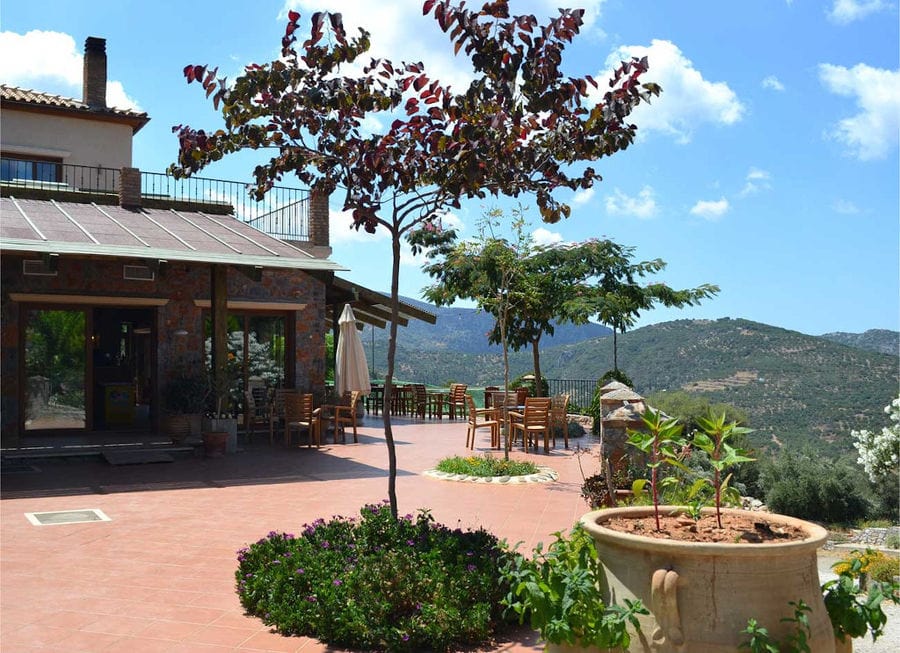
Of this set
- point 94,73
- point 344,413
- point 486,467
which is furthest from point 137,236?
point 94,73

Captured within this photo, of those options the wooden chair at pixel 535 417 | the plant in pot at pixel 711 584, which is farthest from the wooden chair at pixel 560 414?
the plant in pot at pixel 711 584

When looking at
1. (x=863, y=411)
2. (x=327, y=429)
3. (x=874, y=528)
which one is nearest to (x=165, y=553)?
(x=874, y=528)

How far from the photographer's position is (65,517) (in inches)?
282

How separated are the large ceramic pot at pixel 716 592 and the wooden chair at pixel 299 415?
31.9ft

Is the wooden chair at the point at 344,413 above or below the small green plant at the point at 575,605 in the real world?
above

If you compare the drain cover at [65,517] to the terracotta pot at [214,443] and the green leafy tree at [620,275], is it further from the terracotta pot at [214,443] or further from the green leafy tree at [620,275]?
the green leafy tree at [620,275]

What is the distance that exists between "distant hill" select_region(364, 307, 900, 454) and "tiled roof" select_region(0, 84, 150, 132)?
9.72m

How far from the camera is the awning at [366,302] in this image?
15234 millimetres

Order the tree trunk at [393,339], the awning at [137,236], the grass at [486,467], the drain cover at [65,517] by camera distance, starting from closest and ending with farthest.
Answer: the tree trunk at [393,339] < the drain cover at [65,517] < the grass at [486,467] < the awning at [137,236]

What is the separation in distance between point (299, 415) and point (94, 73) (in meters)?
12.4

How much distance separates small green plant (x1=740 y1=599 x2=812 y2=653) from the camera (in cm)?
273

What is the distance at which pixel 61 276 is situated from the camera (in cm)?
1239

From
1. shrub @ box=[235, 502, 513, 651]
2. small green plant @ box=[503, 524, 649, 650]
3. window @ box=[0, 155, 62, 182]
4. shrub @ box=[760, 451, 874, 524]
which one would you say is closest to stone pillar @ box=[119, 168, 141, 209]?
window @ box=[0, 155, 62, 182]

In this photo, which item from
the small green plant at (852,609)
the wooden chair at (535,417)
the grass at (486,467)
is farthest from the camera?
the wooden chair at (535,417)
